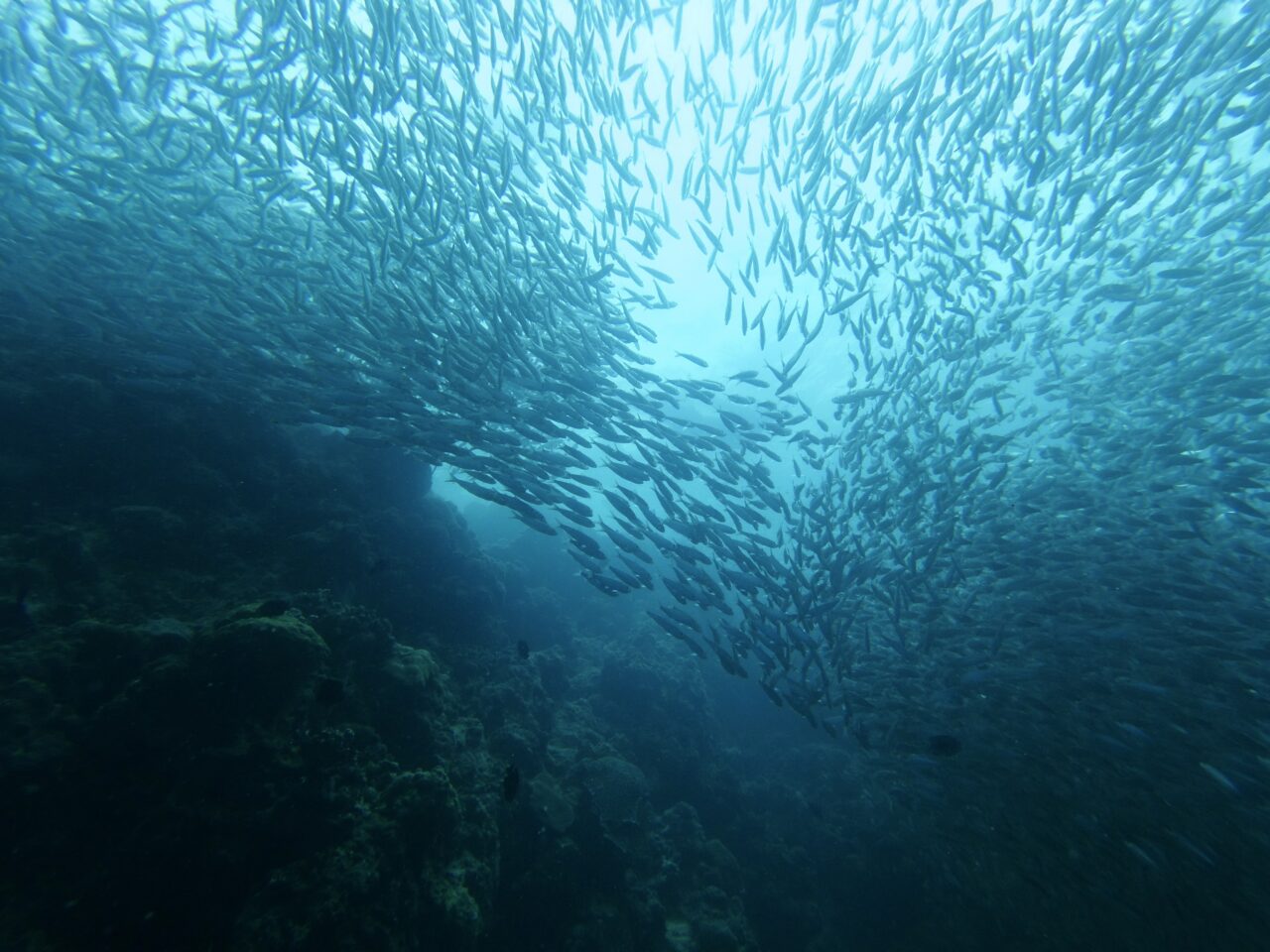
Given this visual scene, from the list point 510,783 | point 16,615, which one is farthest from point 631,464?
point 16,615

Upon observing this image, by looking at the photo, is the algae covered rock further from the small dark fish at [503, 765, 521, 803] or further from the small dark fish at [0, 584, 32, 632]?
the small dark fish at [0, 584, 32, 632]

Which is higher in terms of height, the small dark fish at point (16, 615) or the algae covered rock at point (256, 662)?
the algae covered rock at point (256, 662)

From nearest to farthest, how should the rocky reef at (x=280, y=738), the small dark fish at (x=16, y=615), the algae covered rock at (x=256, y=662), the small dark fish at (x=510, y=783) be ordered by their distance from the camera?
the rocky reef at (x=280, y=738) < the algae covered rock at (x=256, y=662) < the small dark fish at (x=510, y=783) < the small dark fish at (x=16, y=615)

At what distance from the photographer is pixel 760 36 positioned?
25.3 ft

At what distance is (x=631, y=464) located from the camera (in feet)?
30.2

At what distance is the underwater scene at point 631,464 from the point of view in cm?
649

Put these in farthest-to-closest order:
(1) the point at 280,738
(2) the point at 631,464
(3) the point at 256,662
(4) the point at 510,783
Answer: (2) the point at 631,464 < (4) the point at 510,783 < (3) the point at 256,662 < (1) the point at 280,738

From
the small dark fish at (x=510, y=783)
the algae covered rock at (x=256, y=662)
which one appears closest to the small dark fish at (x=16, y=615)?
the algae covered rock at (x=256, y=662)

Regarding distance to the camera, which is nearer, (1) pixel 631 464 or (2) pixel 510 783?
(2) pixel 510 783

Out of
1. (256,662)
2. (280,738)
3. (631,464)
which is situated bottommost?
(280,738)

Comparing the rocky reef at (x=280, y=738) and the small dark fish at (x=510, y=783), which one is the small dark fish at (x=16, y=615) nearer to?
the rocky reef at (x=280, y=738)

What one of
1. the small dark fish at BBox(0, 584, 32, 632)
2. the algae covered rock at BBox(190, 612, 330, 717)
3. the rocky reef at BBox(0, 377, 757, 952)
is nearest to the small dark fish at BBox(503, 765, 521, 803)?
the rocky reef at BBox(0, 377, 757, 952)

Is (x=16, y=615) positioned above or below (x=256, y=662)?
below

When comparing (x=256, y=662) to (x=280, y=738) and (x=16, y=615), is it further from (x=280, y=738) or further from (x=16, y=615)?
(x=16, y=615)
